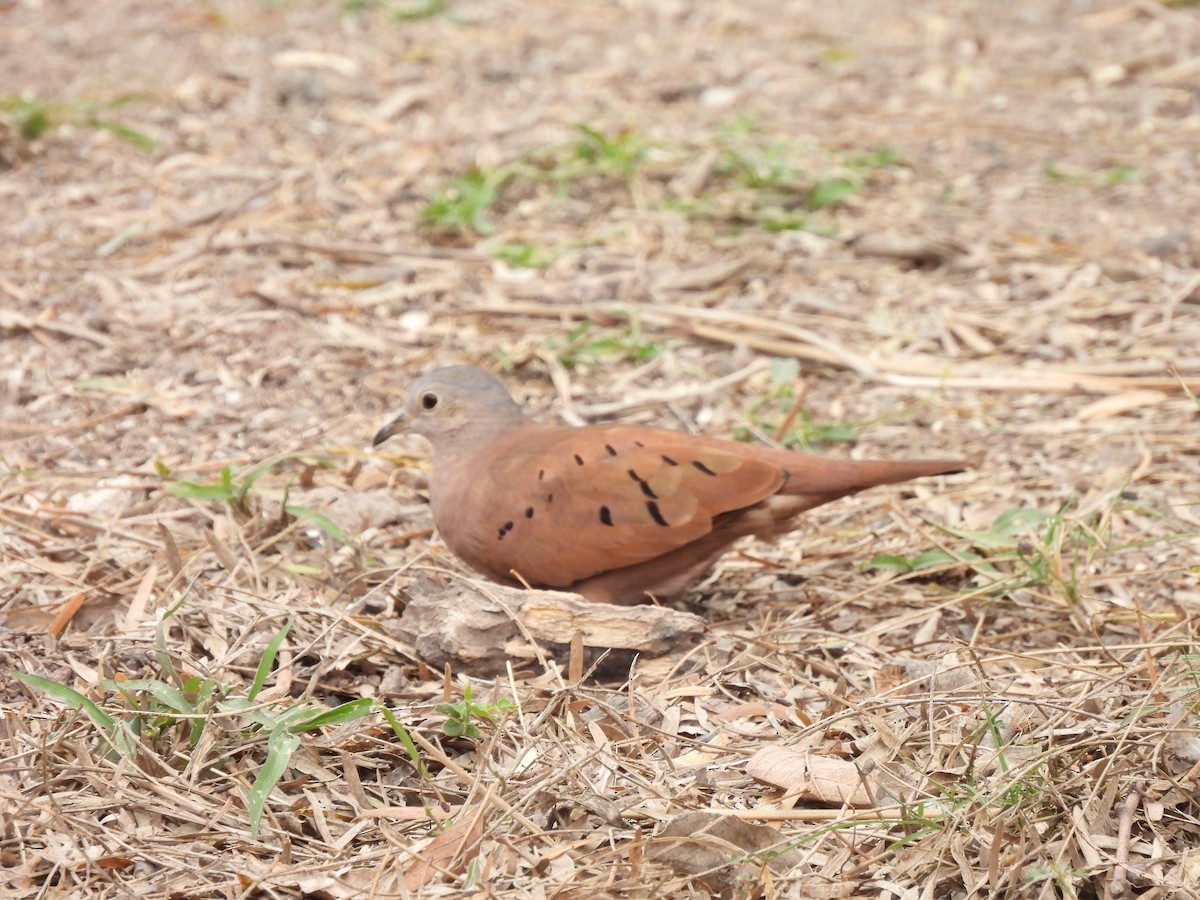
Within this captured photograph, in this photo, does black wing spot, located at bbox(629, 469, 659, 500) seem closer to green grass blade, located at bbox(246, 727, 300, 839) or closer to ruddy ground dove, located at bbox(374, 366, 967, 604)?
ruddy ground dove, located at bbox(374, 366, 967, 604)

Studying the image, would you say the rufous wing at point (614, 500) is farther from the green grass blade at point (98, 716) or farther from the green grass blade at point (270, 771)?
the green grass blade at point (98, 716)

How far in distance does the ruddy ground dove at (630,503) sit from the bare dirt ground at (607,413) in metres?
0.18

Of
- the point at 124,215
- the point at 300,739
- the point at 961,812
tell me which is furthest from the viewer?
the point at 124,215

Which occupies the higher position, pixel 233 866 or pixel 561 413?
pixel 233 866

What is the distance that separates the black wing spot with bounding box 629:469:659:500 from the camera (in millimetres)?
3430

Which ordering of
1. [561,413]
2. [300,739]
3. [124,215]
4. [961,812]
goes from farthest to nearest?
[124,215] → [561,413] → [300,739] → [961,812]

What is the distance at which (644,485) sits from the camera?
344 cm

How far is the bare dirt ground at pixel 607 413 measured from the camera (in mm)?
2594

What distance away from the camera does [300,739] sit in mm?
2740

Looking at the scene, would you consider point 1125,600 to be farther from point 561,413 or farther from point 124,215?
point 124,215

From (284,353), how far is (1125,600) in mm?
2836

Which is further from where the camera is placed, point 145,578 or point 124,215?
point 124,215

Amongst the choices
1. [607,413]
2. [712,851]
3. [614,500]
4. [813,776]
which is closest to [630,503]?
[614,500]

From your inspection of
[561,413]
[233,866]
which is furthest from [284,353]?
[233,866]
